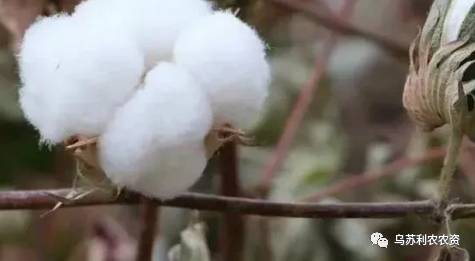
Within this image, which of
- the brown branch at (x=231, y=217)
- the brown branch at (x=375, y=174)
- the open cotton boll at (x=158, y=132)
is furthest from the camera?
the brown branch at (x=375, y=174)

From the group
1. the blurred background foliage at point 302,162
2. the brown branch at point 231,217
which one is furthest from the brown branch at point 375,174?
the brown branch at point 231,217

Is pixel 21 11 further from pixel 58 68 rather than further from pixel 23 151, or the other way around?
pixel 23 151

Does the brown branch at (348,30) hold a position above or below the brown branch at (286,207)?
above

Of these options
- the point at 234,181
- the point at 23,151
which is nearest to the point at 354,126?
the point at 23,151

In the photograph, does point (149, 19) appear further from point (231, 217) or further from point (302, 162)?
point (302, 162)

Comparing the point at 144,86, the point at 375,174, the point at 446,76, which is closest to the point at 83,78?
the point at 144,86

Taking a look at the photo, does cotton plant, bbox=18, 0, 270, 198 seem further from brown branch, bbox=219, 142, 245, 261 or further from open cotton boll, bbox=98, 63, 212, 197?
brown branch, bbox=219, 142, 245, 261

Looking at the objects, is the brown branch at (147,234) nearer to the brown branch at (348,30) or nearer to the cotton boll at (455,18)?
the cotton boll at (455,18)

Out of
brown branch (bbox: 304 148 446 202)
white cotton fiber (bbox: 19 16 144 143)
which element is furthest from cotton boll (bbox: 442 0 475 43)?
brown branch (bbox: 304 148 446 202)
